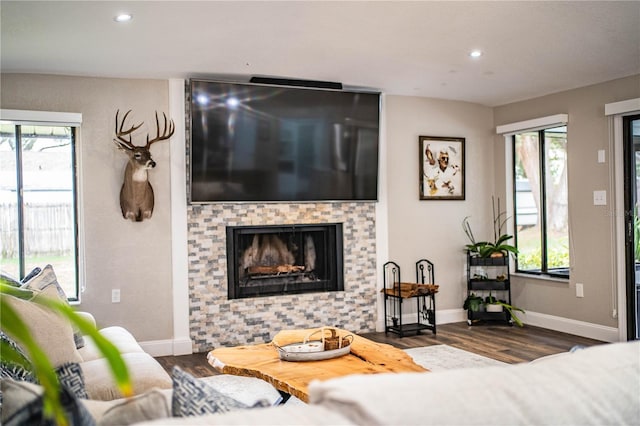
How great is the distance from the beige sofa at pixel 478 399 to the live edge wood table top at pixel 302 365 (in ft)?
5.08

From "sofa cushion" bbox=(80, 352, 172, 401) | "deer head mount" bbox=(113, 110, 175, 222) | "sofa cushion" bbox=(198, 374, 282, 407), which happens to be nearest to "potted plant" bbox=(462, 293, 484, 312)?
"sofa cushion" bbox=(198, 374, 282, 407)

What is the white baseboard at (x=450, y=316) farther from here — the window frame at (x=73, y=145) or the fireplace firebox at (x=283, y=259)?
the window frame at (x=73, y=145)

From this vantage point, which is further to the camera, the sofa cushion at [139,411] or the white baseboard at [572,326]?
the white baseboard at [572,326]

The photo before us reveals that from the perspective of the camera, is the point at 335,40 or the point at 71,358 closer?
the point at 71,358

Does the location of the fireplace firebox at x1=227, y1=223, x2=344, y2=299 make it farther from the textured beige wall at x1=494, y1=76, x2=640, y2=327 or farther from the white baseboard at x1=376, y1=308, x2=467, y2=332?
the textured beige wall at x1=494, y1=76, x2=640, y2=327

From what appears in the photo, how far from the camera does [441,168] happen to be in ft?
21.2

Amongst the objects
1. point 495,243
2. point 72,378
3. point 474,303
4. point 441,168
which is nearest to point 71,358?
point 72,378

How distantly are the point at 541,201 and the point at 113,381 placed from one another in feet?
16.4

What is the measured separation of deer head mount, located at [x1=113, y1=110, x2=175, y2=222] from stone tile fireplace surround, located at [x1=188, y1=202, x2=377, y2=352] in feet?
1.35

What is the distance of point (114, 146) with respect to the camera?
5.10 metres

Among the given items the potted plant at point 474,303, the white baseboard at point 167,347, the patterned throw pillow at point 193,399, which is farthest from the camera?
the potted plant at point 474,303

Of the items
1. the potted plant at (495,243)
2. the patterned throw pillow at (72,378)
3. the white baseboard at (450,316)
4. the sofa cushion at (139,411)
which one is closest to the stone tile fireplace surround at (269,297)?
the white baseboard at (450,316)

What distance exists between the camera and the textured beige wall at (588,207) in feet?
18.0

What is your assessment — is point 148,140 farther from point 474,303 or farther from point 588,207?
point 588,207
